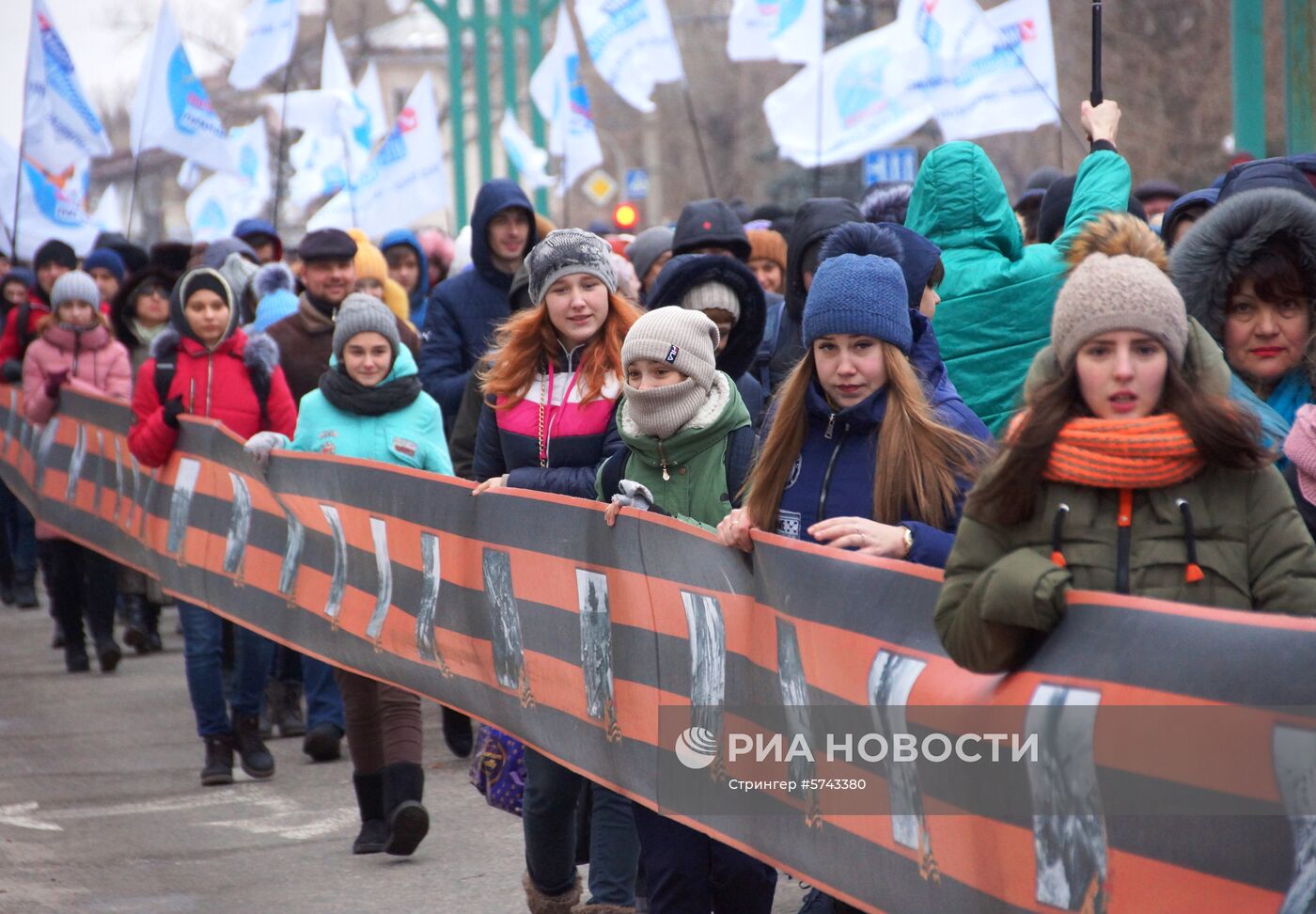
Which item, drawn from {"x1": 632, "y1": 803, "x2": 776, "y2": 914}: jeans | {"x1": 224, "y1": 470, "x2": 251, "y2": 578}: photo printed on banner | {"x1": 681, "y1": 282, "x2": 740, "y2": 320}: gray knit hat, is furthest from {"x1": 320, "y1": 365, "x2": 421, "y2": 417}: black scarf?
{"x1": 632, "y1": 803, "x2": 776, "y2": 914}: jeans

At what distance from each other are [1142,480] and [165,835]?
203 inches

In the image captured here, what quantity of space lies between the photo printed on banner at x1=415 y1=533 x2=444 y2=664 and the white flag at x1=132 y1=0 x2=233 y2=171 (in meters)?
9.77

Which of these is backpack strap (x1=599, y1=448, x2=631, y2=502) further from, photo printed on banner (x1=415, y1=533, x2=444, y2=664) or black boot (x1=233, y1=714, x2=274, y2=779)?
black boot (x1=233, y1=714, x2=274, y2=779)

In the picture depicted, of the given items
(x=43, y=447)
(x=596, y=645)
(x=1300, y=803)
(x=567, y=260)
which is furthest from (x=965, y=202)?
(x=43, y=447)

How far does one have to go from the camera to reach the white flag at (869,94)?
1436 centimetres

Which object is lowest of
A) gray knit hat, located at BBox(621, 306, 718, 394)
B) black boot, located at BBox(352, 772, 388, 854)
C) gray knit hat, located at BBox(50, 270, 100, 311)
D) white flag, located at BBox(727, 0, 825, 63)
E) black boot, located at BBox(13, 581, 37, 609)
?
black boot, located at BBox(13, 581, 37, 609)

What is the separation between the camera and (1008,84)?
1358 centimetres

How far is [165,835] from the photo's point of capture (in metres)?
7.43

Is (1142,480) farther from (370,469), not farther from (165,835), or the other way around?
(165,835)

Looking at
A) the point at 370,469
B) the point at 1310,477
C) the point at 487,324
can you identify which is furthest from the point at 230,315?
the point at 1310,477

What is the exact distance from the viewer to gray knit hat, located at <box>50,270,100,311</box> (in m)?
11.7

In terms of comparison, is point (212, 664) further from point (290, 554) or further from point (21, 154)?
point (21, 154)

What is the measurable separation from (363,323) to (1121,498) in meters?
4.61

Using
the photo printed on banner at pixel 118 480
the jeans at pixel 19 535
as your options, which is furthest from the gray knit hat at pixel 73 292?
the jeans at pixel 19 535
